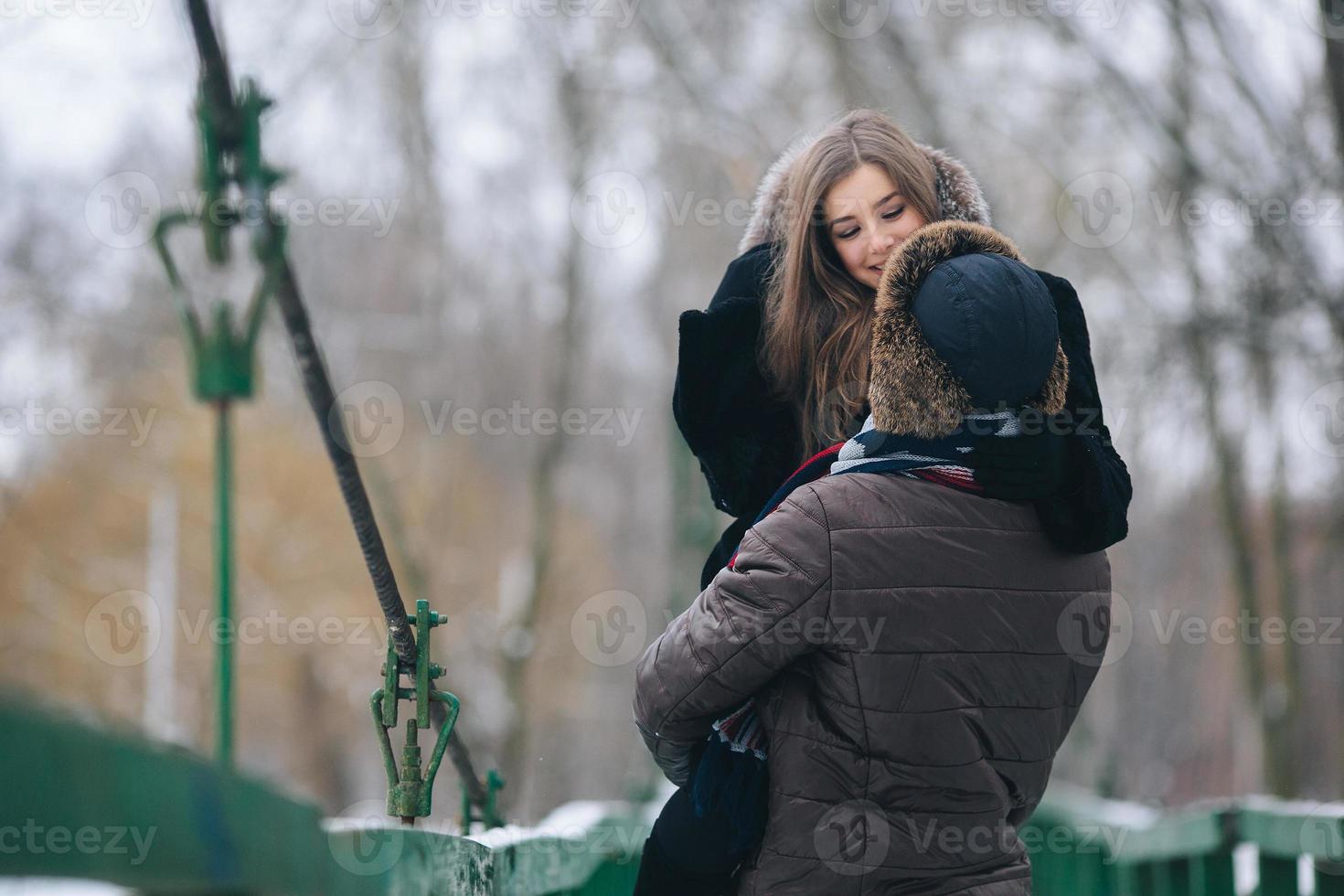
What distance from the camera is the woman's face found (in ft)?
8.23

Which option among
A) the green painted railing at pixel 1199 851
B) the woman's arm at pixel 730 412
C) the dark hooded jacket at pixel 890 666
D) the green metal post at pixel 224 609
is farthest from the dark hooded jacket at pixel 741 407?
the green painted railing at pixel 1199 851

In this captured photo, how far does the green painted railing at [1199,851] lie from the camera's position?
137 inches

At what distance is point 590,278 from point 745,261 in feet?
56.2

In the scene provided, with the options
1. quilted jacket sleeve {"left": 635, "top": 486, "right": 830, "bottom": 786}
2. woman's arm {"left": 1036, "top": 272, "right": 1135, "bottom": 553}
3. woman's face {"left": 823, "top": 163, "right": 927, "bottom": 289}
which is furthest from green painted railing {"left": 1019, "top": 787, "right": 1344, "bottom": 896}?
quilted jacket sleeve {"left": 635, "top": 486, "right": 830, "bottom": 786}

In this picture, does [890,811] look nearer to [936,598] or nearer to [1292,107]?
[936,598]

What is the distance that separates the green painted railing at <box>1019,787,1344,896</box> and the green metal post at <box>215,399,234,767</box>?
2.13 m

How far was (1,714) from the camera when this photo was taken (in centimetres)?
93

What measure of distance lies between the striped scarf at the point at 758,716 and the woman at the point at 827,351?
26 mm

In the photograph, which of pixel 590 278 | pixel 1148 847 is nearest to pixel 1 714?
pixel 1148 847

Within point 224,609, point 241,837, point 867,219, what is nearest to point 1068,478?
point 867,219

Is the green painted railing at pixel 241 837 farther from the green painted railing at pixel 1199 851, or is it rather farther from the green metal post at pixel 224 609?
the green metal post at pixel 224 609

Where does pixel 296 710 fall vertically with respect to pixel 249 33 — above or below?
below

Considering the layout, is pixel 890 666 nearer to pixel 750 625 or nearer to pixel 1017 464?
pixel 750 625

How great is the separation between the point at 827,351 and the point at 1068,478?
47cm
